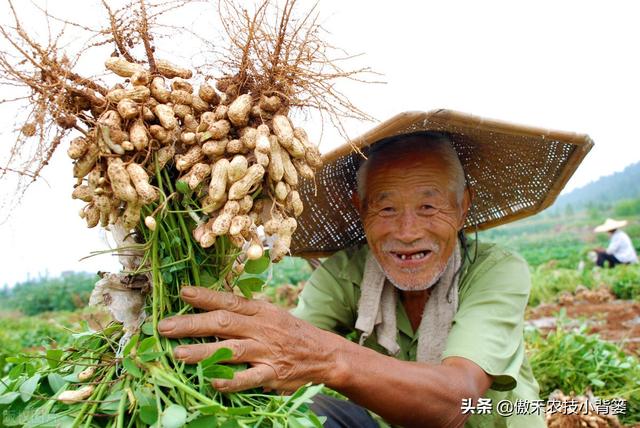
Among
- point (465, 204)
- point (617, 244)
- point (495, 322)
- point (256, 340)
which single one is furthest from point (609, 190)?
point (256, 340)

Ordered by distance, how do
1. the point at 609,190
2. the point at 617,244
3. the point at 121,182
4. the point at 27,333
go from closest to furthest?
the point at 121,182
the point at 27,333
the point at 617,244
the point at 609,190

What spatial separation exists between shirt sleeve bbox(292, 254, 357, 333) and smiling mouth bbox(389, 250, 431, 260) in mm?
279

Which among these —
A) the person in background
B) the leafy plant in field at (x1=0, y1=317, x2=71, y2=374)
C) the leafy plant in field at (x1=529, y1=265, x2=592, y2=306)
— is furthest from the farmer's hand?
the person in background

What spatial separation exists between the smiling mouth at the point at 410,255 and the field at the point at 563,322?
45cm

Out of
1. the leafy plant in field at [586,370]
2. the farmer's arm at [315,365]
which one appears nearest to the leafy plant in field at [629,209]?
the leafy plant in field at [586,370]

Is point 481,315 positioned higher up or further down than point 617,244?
higher up

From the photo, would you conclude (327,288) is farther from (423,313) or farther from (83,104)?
(83,104)

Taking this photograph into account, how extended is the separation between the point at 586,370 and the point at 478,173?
1734 millimetres

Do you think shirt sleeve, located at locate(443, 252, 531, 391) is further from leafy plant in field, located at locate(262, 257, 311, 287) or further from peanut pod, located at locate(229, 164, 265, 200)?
leafy plant in field, located at locate(262, 257, 311, 287)

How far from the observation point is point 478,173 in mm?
2762

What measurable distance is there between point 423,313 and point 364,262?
356 millimetres

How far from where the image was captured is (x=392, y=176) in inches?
93.4

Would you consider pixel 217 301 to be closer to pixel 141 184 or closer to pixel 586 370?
pixel 141 184

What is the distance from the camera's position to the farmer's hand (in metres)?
1.43
